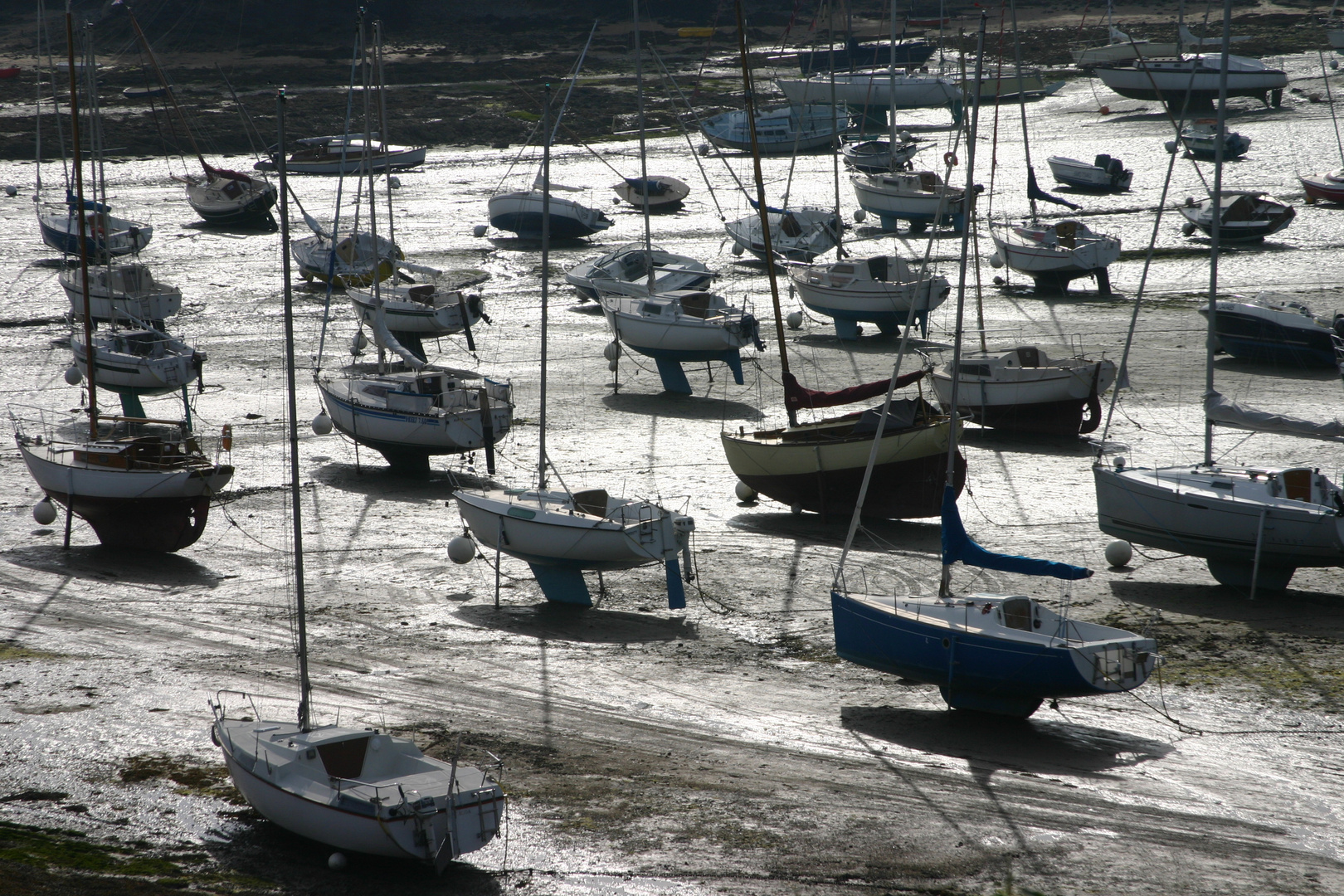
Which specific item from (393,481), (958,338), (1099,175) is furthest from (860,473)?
(1099,175)

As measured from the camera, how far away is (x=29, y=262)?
42281 millimetres

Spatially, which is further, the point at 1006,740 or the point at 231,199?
the point at 231,199

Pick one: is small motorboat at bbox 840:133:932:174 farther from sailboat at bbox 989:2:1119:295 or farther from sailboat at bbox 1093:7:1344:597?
sailboat at bbox 1093:7:1344:597

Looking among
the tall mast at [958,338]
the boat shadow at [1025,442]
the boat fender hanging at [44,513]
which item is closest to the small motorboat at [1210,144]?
the boat shadow at [1025,442]

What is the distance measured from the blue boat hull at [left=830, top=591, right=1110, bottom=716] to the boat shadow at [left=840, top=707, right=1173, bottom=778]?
243mm

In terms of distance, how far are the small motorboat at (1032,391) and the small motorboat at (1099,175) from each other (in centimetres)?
2494

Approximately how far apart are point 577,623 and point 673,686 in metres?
2.59

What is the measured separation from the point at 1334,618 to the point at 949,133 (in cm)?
5174

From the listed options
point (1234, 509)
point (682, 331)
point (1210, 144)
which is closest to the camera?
point (1234, 509)

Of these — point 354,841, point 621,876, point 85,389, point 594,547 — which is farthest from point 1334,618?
point 85,389

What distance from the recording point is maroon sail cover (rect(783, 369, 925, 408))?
22969 millimetres

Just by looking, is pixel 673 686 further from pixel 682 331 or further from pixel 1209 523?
pixel 682 331

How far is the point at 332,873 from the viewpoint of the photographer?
11.5m

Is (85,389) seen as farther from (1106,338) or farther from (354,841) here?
(1106,338)
